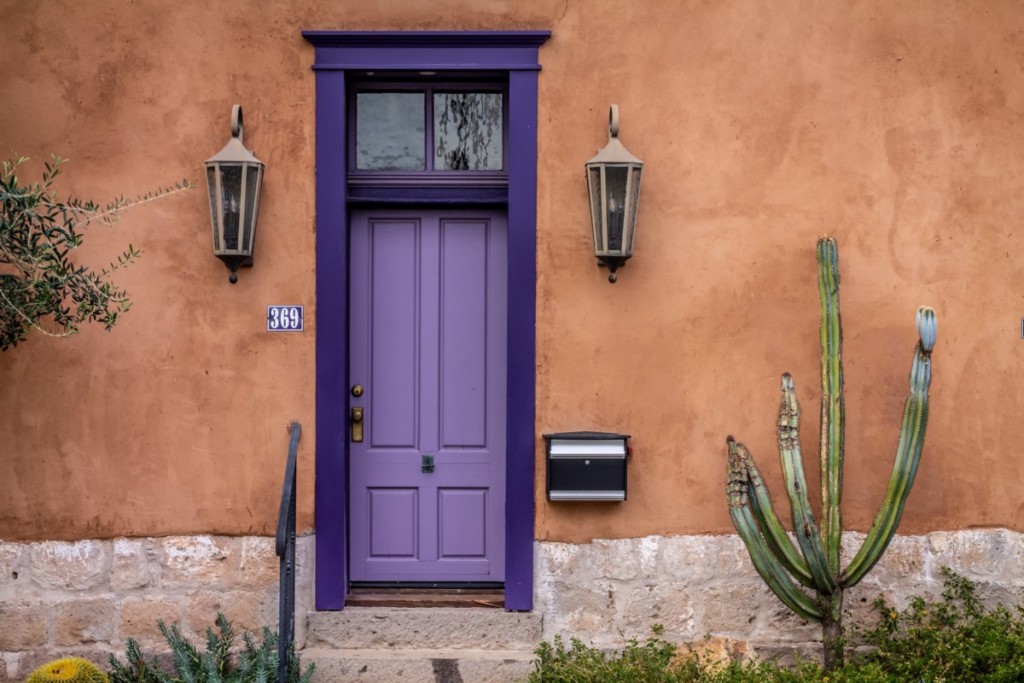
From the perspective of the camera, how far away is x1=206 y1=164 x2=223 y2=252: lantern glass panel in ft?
16.1

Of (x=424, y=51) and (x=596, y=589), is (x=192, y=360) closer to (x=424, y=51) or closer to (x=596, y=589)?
(x=424, y=51)

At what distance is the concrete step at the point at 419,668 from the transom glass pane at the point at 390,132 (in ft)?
8.62

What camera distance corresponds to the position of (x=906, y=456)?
472cm

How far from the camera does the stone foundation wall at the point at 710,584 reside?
505cm

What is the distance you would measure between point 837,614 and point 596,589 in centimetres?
121

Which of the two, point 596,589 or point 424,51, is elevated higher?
point 424,51

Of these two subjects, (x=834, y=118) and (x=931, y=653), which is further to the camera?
(x=834, y=118)

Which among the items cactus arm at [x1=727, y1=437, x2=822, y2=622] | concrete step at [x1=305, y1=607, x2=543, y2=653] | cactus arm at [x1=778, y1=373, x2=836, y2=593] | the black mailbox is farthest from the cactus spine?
cactus arm at [x1=778, y1=373, x2=836, y2=593]

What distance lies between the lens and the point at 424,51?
5137mm

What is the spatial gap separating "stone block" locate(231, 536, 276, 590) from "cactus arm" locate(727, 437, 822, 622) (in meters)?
2.27

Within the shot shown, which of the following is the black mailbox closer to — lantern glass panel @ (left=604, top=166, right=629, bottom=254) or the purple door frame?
the purple door frame

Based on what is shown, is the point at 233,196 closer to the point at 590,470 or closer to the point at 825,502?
the point at 590,470

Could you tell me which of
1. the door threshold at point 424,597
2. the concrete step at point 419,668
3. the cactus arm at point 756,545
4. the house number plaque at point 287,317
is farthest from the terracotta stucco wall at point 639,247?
the concrete step at point 419,668

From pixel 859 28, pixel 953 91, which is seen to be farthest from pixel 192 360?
pixel 953 91
